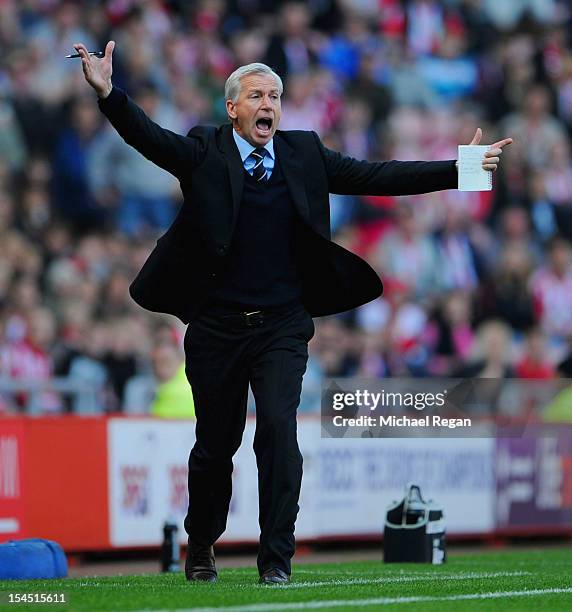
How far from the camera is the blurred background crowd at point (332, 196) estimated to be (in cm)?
1414

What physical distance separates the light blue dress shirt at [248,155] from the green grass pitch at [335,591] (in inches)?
73.2

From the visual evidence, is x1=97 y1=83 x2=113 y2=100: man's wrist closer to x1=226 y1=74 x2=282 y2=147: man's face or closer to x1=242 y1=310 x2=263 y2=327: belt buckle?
x1=226 y1=74 x2=282 y2=147: man's face

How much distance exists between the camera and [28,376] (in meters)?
13.5

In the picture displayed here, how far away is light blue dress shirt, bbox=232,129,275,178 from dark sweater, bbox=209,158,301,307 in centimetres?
4

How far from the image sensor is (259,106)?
740 centimetres

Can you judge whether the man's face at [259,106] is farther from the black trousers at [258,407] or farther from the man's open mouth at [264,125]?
the black trousers at [258,407]

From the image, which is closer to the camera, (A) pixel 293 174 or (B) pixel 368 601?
(B) pixel 368 601

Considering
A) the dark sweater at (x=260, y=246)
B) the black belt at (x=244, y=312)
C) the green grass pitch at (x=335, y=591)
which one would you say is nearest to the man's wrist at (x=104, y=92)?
the dark sweater at (x=260, y=246)

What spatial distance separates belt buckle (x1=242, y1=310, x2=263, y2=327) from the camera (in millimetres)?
7426

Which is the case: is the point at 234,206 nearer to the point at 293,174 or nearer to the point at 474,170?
the point at 293,174

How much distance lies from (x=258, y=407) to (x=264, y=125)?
1258mm

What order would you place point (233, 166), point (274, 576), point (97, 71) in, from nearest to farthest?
point (97, 71) → point (274, 576) → point (233, 166)

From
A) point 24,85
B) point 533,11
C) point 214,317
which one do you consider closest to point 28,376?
point 24,85

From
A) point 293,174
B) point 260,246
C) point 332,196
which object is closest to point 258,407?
point 260,246
